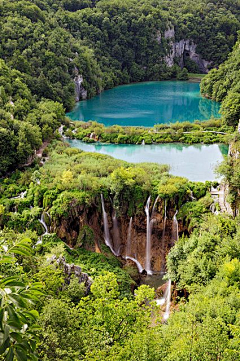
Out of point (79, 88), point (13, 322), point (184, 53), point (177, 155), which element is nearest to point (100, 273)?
point (13, 322)

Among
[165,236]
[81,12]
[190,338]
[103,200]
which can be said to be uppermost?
A: [81,12]

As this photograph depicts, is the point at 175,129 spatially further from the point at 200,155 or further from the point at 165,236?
the point at 165,236

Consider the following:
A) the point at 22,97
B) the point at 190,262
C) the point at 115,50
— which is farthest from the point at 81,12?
the point at 190,262

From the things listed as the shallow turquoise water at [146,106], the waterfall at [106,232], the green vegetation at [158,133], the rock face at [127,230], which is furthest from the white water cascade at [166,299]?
the shallow turquoise water at [146,106]

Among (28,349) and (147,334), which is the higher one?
(28,349)

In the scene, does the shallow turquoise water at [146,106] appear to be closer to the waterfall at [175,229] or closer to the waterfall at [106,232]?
the waterfall at [106,232]

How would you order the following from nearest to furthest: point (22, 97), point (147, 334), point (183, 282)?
1. point (147, 334)
2. point (183, 282)
3. point (22, 97)

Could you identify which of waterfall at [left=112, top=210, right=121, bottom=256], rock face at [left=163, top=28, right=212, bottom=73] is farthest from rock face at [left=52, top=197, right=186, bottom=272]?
rock face at [left=163, top=28, right=212, bottom=73]

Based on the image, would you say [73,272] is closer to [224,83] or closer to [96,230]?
[96,230]

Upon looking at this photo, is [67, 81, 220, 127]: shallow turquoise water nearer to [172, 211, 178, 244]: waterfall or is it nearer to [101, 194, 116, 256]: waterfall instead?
[101, 194, 116, 256]: waterfall
